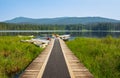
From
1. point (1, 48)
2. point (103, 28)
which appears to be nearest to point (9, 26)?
point (103, 28)

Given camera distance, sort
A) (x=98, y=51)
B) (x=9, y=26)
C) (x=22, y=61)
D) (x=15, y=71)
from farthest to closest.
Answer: (x=9, y=26)
(x=98, y=51)
(x=22, y=61)
(x=15, y=71)

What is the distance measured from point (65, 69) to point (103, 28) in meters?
142

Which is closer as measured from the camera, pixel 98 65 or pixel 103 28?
pixel 98 65

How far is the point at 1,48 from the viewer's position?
18828 millimetres

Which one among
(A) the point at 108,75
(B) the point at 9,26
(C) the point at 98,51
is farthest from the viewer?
(B) the point at 9,26

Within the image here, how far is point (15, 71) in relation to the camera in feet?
38.2

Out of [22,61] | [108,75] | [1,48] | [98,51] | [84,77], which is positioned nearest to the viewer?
[84,77]

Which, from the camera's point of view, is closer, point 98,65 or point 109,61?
point 98,65

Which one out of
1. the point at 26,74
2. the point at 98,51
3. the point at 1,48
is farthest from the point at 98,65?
the point at 1,48

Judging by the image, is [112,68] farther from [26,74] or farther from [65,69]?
[26,74]

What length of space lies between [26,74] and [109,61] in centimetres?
497

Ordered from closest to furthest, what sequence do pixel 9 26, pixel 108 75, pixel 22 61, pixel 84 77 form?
pixel 84 77 → pixel 108 75 → pixel 22 61 → pixel 9 26

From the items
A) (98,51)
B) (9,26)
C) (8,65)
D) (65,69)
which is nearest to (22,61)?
(8,65)

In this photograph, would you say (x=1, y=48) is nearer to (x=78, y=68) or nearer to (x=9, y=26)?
(x=78, y=68)
